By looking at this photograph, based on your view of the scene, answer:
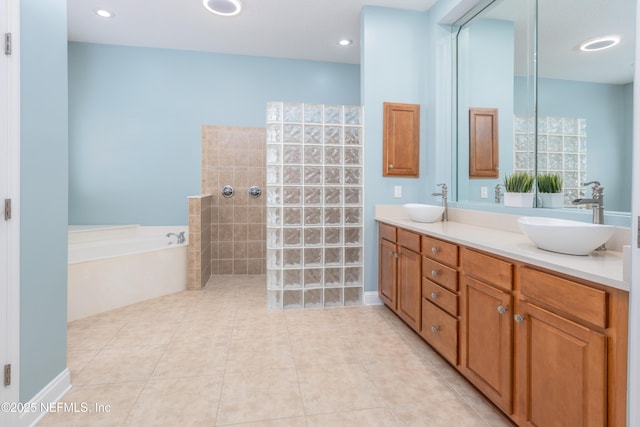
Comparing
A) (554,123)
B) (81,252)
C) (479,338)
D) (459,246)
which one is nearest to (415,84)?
(554,123)

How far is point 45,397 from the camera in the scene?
60.5 inches

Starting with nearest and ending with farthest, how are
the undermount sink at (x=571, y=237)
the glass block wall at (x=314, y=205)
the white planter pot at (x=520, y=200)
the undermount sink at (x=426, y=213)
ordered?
1. the undermount sink at (x=571, y=237)
2. the white planter pot at (x=520, y=200)
3. the undermount sink at (x=426, y=213)
4. the glass block wall at (x=314, y=205)

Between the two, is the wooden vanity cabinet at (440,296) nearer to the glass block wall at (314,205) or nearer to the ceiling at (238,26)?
the glass block wall at (314,205)

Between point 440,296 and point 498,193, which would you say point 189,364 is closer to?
Answer: point 440,296

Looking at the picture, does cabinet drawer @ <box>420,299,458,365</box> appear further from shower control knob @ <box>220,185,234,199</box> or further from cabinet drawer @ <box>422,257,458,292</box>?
shower control knob @ <box>220,185,234,199</box>

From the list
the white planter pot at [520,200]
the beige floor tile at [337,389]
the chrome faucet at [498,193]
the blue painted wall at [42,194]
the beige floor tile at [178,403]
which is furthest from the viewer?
the chrome faucet at [498,193]

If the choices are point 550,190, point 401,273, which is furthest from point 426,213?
point 550,190

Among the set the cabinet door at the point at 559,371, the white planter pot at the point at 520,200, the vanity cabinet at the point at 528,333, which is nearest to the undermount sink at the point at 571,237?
the vanity cabinet at the point at 528,333

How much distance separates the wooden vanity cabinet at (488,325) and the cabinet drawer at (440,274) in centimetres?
7

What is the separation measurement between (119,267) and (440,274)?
2.75 m

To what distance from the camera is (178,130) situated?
4.10 m

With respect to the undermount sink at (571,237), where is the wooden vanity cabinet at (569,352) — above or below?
below

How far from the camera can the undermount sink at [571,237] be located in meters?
1.21

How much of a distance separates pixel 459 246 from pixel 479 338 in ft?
1.52
